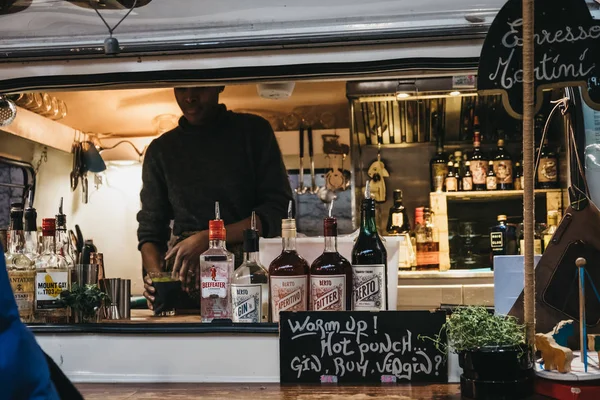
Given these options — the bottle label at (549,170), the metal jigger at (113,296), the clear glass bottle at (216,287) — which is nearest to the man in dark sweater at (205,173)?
the metal jigger at (113,296)

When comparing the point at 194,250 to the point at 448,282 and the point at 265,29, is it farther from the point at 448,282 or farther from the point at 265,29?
the point at 448,282

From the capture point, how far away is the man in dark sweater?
10.4 feet

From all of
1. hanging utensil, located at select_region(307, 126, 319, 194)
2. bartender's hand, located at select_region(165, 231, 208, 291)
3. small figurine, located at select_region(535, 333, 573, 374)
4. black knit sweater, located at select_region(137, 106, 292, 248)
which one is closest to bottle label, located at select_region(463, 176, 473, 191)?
hanging utensil, located at select_region(307, 126, 319, 194)

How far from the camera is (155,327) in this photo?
66.0 inches

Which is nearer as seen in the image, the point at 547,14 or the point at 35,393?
the point at 35,393

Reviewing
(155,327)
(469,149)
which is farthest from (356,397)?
(469,149)

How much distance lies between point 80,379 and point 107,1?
1119 mm

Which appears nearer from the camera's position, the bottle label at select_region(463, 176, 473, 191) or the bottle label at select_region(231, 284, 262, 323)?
the bottle label at select_region(231, 284, 262, 323)

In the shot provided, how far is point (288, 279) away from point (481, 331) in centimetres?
51

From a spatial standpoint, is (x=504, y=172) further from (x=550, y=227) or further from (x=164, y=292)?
(x=164, y=292)

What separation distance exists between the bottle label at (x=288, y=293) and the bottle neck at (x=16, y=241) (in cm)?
76

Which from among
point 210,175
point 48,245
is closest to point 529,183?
point 48,245

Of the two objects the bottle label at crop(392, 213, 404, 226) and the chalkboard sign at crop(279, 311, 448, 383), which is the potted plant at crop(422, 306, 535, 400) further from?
the bottle label at crop(392, 213, 404, 226)

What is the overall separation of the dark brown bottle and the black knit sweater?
4.68 feet
